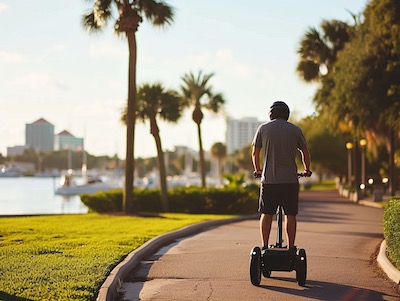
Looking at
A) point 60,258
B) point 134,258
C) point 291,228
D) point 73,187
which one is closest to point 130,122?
point 134,258

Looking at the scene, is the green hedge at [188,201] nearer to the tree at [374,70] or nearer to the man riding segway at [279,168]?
the tree at [374,70]

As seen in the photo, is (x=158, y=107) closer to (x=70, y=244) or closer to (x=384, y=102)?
(x=384, y=102)

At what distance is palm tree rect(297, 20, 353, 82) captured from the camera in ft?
142

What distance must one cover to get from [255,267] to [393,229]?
2374mm

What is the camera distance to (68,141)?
113 meters

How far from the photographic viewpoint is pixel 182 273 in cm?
1026

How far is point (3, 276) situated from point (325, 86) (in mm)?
32433

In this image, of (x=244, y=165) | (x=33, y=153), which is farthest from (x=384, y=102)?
(x=244, y=165)

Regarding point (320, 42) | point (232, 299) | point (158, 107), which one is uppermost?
point (320, 42)

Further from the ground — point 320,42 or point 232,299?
point 320,42

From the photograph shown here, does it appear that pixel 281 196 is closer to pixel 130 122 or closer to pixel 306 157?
pixel 306 157

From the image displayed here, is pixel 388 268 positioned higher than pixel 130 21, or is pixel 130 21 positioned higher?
pixel 130 21

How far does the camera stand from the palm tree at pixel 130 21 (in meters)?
26.9

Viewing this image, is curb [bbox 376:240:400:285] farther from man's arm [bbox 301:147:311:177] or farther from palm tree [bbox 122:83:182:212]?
palm tree [bbox 122:83:182:212]
